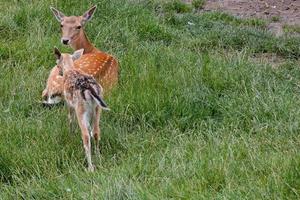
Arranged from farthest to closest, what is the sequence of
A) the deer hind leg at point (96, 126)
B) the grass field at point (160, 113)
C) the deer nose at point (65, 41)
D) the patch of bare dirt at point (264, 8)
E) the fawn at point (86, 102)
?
the patch of bare dirt at point (264, 8), the deer nose at point (65, 41), the deer hind leg at point (96, 126), the fawn at point (86, 102), the grass field at point (160, 113)

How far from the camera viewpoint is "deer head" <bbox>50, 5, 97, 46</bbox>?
8.91 meters

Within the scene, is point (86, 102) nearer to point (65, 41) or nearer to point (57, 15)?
point (65, 41)

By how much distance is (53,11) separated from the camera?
8.93m

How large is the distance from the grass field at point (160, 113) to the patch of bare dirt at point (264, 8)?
1.85ft

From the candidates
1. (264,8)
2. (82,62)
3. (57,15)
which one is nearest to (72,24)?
(57,15)

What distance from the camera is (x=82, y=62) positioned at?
26.0 feet

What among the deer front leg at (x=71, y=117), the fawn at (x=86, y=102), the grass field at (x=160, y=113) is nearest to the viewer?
the grass field at (x=160, y=113)

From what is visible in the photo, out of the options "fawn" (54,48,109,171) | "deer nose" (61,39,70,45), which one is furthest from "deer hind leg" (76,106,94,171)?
"deer nose" (61,39,70,45)

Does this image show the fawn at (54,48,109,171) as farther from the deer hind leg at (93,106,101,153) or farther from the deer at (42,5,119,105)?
the deer at (42,5,119,105)

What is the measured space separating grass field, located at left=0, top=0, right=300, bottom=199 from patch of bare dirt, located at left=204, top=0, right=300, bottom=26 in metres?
0.57

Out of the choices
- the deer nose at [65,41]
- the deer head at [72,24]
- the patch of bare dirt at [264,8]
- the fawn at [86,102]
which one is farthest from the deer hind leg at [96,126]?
the patch of bare dirt at [264,8]

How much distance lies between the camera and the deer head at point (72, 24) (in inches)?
351

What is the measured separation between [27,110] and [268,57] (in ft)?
11.1

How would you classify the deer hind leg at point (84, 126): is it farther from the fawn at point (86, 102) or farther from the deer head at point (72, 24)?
the deer head at point (72, 24)
